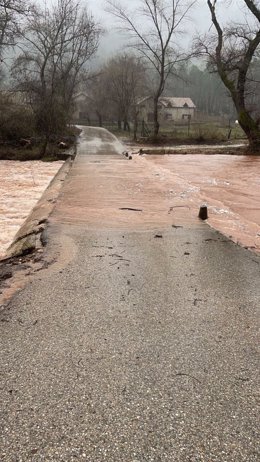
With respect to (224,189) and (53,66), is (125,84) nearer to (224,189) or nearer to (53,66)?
(53,66)

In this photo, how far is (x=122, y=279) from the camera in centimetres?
492

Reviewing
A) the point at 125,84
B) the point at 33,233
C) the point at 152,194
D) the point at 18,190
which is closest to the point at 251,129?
the point at 152,194

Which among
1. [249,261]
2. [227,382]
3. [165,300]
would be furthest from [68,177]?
[227,382]

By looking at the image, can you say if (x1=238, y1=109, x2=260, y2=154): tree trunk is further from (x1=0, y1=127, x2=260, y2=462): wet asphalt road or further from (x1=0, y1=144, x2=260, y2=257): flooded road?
(x1=0, y1=127, x2=260, y2=462): wet asphalt road

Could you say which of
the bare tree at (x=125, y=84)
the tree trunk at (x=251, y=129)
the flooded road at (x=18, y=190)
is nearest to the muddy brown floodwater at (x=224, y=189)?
the tree trunk at (x=251, y=129)

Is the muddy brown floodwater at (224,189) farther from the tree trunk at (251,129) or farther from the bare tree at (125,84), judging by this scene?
the bare tree at (125,84)

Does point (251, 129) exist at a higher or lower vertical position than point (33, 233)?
higher

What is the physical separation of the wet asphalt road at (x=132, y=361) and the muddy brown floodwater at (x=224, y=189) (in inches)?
77.4

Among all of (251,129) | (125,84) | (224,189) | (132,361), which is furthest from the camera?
(125,84)

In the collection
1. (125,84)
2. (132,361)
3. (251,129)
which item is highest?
(125,84)

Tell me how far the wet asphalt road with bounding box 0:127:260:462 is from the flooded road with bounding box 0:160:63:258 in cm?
251

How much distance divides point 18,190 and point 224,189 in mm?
6081

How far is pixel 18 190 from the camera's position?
12336 mm

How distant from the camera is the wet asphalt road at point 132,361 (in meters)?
2.42
